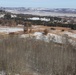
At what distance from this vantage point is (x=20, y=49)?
38.8 feet

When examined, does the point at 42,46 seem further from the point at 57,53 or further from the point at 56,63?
the point at 56,63

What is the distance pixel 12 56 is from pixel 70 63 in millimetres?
2102

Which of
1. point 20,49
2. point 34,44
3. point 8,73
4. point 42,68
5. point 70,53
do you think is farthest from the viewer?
point 34,44

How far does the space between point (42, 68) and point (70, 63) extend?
0.92m

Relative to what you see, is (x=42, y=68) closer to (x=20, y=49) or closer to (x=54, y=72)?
(x=54, y=72)

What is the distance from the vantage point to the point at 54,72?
9.09 m

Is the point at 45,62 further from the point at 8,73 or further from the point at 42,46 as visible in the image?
the point at 42,46

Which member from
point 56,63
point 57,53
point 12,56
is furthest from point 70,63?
point 12,56

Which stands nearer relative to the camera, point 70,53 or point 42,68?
point 42,68

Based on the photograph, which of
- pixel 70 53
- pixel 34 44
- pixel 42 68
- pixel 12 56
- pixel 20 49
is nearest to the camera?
pixel 42 68

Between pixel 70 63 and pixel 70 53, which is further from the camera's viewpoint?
pixel 70 53

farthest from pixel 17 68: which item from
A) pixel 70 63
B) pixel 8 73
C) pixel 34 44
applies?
pixel 34 44

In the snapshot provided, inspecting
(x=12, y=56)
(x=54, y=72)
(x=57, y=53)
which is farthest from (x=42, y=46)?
(x=54, y=72)

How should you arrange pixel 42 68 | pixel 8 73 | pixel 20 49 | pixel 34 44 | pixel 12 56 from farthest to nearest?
1. pixel 34 44
2. pixel 20 49
3. pixel 12 56
4. pixel 42 68
5. pixel 8 73
